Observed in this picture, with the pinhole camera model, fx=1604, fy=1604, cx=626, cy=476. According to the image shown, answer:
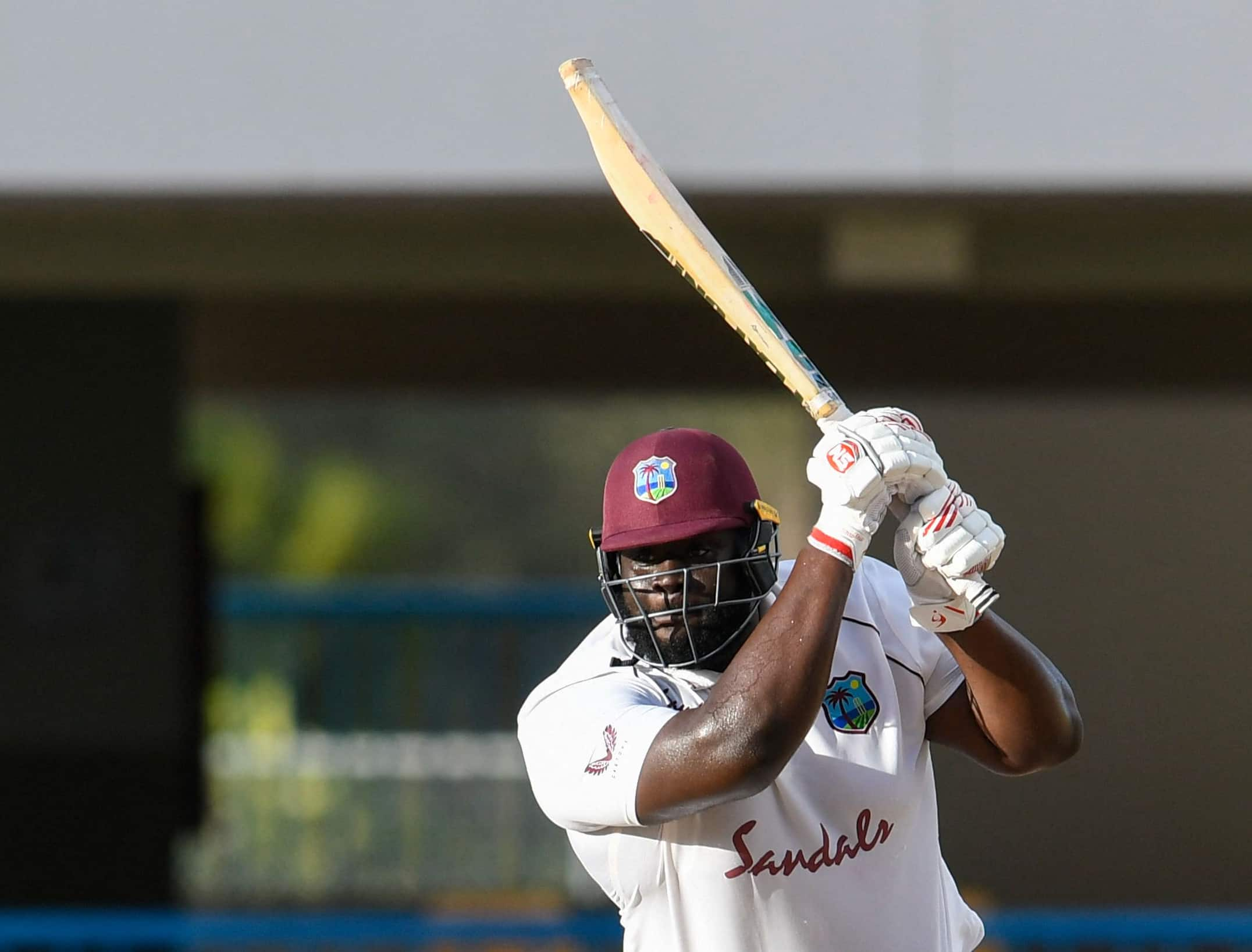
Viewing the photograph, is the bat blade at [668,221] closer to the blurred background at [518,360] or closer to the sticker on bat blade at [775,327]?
the sticker on bat blade at [775,327]

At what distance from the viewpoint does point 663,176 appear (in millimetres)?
2385

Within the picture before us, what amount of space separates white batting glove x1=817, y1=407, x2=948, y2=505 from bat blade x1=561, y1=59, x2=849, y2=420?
9.9 inches

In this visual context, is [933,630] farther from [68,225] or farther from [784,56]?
[68,225]

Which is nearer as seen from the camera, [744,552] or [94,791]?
[744,552]

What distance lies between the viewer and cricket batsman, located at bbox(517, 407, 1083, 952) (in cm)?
204

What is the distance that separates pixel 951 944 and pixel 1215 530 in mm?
5508

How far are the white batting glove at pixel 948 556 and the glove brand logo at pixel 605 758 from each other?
1.40 ft

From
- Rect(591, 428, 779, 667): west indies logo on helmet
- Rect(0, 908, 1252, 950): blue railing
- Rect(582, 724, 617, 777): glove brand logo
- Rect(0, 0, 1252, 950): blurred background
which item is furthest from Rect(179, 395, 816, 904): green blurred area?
Rect(582, 724, 617, 777): glove brand logo

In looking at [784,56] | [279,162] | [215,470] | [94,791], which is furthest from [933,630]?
[215,470]

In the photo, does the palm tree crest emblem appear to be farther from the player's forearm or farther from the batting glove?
the player's forearm

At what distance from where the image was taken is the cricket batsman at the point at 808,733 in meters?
2.04

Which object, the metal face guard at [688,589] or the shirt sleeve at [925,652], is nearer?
the metal face guard at [688,589]

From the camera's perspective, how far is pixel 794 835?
7.24ft

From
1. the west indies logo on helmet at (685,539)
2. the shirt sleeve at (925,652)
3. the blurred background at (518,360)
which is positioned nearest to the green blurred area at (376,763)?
the blurred background at (518,360)
